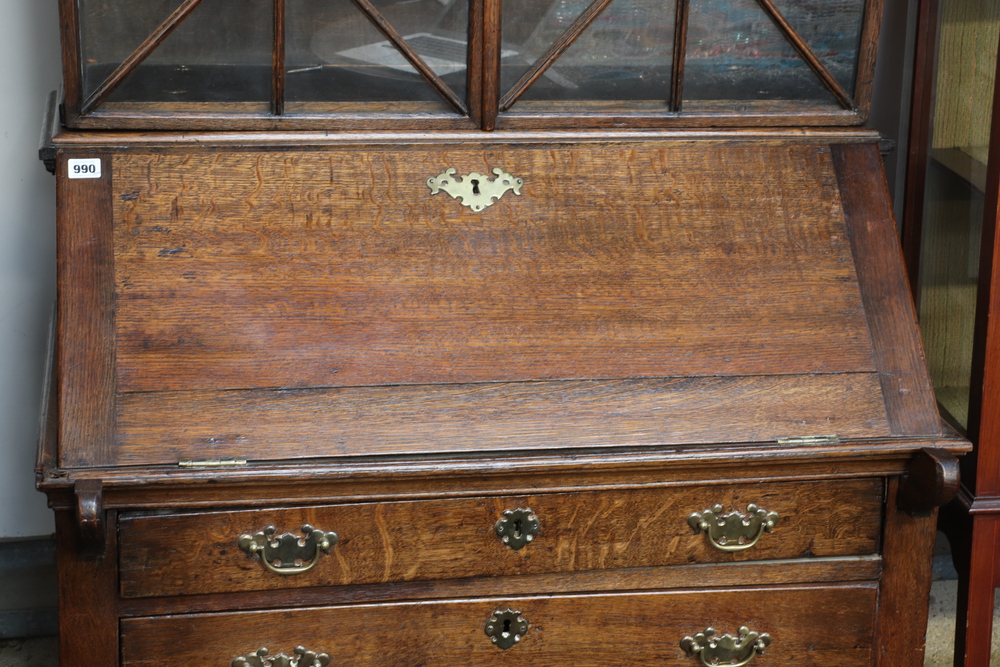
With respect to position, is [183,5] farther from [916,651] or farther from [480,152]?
[916,651]

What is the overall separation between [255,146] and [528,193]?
0.47m

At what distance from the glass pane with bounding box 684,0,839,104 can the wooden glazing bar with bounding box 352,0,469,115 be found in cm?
42

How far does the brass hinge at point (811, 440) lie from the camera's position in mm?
1796

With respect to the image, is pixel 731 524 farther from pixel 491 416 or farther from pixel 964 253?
pixel 964 253

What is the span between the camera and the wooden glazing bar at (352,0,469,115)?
6.26ft

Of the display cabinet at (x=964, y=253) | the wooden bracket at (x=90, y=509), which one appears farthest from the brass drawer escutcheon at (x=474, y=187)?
the display cabinet at (x=964, y=253)

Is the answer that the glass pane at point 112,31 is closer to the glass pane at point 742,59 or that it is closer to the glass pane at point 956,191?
the glass pane at point 742,59

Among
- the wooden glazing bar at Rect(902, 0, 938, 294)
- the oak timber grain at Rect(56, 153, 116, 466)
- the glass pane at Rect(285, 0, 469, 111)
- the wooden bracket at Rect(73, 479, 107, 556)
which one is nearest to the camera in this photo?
the wooden bracket at Rect(73, 479, 107, 556)

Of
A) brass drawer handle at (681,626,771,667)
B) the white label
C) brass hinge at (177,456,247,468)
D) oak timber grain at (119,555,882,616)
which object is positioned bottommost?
brass drawer handle at (681,626,771,667)

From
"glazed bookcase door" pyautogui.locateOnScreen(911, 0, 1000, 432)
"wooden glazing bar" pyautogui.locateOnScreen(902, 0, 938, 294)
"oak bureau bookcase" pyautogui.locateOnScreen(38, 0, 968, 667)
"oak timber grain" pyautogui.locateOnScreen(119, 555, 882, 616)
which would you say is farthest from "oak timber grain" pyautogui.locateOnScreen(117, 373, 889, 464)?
"wooden glazing bar" pyautogui.locateOnScreen(902, 0, 938, 294)

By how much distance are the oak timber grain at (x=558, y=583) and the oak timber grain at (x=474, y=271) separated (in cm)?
32

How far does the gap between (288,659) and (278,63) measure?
0.98 m

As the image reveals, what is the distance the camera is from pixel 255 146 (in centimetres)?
191

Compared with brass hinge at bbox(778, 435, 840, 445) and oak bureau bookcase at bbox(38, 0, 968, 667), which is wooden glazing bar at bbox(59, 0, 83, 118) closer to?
oak bureau bookcase at bbox(38, 0, 968, 667)
